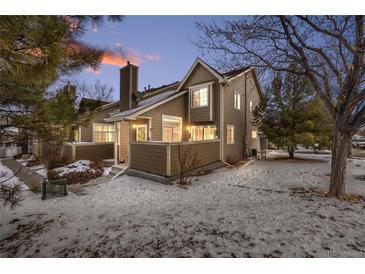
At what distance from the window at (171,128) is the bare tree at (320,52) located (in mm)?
5587

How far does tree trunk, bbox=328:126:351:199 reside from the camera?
5.05m

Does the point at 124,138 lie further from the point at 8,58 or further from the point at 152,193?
the point at 8,58

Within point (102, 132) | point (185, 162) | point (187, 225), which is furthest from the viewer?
point (102, 132)

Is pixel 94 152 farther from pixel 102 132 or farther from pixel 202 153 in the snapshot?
pixel 202 153

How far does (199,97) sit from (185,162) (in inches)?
220

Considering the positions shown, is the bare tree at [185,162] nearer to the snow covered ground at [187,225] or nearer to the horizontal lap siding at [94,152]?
the snow covered ground at [187,225]

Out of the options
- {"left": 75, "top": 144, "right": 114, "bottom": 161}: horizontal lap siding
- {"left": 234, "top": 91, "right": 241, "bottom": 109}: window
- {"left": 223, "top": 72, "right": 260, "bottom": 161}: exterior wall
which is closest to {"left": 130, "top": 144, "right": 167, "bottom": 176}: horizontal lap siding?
{"left": 75, "top": 144, "right": 114, "bottom": 161}: horizontal lap siding

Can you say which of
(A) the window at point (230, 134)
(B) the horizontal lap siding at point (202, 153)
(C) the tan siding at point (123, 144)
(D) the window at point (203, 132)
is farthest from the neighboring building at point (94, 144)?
(A) the window at point (230, 134)

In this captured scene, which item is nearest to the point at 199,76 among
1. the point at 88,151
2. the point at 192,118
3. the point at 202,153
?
the point at 192,118

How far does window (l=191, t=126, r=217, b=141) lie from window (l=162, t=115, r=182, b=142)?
3.76ft

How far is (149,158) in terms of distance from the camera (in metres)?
8.21

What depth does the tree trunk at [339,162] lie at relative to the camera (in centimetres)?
505
